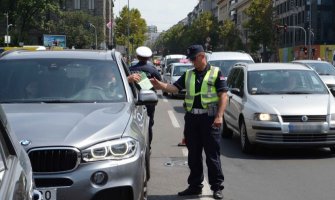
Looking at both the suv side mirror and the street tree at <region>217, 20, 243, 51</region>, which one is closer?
the suv side mirror

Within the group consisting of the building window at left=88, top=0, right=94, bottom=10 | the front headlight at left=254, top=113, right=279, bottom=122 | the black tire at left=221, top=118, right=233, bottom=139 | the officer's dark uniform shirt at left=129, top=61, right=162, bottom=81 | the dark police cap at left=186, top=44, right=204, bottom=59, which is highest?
the building window at left=88, top=0, right=94, bottom=10

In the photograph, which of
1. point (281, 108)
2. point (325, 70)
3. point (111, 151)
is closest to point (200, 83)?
point (111, 151)

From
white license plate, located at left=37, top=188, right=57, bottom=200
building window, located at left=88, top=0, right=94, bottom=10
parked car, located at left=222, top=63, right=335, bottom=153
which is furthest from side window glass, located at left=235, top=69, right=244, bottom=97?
building window, located at left=88, top=0, right=94, bottom=10

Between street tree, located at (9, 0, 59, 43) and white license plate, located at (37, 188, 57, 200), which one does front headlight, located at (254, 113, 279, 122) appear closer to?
white license plate, located at (37, 188, 57, 200)

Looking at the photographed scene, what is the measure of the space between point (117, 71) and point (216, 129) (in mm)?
1411

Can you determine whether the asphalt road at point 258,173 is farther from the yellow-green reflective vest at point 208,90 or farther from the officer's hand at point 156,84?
the officer's hand at point 156,84

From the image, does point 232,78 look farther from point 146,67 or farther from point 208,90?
point 208,90

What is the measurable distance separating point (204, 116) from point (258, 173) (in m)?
2.03

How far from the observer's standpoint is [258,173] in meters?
8.81

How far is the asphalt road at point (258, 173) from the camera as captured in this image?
745cm

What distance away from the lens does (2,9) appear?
77312 millimetres

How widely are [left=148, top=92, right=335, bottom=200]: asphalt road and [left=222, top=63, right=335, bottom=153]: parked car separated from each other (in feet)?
1.13

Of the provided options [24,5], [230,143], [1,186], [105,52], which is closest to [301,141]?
[230,143]

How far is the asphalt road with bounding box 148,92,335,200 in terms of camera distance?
7453mm
